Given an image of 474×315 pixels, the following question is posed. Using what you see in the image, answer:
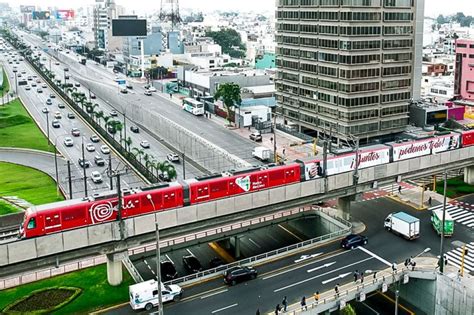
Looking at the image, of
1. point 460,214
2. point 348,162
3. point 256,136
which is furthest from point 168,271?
point 256,136

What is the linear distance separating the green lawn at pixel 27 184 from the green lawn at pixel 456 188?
50.1 m

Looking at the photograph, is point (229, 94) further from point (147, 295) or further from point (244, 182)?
point (147, 295)

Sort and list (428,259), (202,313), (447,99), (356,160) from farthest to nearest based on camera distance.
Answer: (447,99), (356,160), (428,259), (202,313)

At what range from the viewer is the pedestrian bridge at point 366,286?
39.7 metres

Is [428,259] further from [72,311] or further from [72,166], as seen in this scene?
[72,166]

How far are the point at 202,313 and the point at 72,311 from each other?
1014 centimetres

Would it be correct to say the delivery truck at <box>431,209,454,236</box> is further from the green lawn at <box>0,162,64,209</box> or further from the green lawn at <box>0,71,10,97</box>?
the green lawn at <box>0,71,10,97</box>

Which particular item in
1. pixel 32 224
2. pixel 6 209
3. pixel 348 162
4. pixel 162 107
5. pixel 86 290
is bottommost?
pixel 86 290

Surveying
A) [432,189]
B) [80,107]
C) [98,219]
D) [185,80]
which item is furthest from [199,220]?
[185,80]

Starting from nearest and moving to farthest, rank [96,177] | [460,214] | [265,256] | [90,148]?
[265,256] → [460,214] → [96,177] → [90,148]

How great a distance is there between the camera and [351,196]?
56.7m

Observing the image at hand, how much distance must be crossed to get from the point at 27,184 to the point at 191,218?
133 ft

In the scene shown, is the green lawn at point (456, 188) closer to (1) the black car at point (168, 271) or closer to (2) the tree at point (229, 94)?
(1) the black car at point (168, 271)

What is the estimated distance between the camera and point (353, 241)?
50062 millimetres
